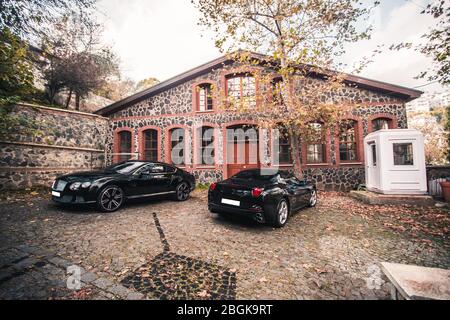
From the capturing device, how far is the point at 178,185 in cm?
744

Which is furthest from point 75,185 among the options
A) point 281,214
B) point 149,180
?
point 281,214

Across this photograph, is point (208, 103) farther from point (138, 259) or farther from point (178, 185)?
point (138, 259)

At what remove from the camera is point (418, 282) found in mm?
1866

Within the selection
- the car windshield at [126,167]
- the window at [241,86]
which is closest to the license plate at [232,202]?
the car windshield at [126,167]

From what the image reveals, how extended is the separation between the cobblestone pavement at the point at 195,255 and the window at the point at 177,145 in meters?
6.33

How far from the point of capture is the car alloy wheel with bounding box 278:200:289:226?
4.84 m

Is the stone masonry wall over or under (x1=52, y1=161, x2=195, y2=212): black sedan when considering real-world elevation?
over

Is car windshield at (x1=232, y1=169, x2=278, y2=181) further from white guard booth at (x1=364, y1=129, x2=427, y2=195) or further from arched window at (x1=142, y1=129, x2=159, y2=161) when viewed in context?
arched window at (x1=142, y1=129, x2=159, y2=161)

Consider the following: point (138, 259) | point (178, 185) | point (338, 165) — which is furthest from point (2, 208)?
point (338, 165)

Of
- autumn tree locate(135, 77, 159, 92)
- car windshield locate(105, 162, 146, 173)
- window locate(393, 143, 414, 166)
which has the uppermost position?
autumn tree locate(135, 77, 159, 92)

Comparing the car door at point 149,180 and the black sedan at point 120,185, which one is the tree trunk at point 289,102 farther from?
the car door at point 149,180

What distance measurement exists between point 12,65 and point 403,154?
1354 cm

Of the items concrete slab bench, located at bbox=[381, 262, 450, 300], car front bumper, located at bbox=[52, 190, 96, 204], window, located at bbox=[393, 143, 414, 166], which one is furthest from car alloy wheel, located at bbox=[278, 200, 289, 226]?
window, located at bbox=[393, 143, 414, 166]

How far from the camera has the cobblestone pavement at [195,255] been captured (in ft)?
8.04
